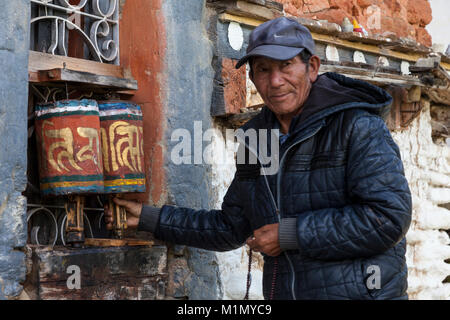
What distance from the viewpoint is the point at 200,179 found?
132 inches

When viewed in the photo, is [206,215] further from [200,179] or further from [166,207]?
[200,179]

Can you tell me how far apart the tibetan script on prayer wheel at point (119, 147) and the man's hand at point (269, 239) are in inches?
30.5

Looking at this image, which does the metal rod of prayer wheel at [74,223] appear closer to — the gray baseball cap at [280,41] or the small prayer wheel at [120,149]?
the small prayer wheel at [120,149]

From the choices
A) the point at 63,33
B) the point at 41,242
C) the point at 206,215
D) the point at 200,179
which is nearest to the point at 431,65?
the point at 200,179

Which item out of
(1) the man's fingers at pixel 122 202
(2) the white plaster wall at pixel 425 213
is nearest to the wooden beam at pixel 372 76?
(2) the white plaster wall at pixel 425 213

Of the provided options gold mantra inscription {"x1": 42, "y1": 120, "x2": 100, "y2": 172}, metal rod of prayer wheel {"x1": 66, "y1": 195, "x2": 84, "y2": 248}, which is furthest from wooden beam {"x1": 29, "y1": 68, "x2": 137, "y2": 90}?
metal rod of prayer wheel {"x1": 66, "y1": 195, "x2": 84, "y2": 248}

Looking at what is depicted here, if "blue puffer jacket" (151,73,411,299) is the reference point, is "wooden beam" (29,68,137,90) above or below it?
above

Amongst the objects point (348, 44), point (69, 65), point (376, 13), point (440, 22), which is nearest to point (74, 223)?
point (69, 65)

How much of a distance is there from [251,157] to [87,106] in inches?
29.1

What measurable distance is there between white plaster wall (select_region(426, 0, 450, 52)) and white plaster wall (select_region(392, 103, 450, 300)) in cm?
739

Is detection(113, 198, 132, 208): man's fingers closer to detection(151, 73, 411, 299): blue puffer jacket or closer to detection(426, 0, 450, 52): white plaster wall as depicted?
detection(151, 73, 411, 299): blue puffer jacket

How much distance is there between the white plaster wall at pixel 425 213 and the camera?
4.79 m

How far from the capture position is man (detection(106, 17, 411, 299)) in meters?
2.28

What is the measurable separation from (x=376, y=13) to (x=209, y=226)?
446 cm
